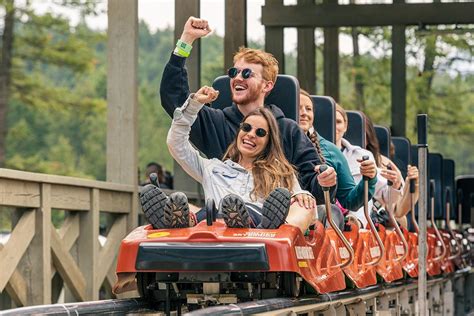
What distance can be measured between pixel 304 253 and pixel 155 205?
0.85 m

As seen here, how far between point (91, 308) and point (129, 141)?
213 inches

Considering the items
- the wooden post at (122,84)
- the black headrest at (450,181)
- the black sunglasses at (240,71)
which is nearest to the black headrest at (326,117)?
the wooden post at (122,84)

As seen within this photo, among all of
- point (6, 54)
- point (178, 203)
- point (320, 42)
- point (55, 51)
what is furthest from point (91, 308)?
point (55, 51)

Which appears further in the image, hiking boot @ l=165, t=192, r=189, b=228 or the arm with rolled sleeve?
the arm with rolled sleeve

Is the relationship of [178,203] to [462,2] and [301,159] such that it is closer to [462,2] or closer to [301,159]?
[301,159]

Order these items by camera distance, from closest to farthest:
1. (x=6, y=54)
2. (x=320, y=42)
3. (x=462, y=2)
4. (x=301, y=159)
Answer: (x=301, y=159) → (x=462, y=2) → (x=320, y=42) → (x=6, y=54)

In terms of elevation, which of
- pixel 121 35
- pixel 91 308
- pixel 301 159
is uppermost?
pixel 121 35

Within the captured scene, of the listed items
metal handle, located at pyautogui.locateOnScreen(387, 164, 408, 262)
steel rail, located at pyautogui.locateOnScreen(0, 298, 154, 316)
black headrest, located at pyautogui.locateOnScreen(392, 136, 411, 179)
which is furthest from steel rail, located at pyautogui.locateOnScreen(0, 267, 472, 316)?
black headrest, located at pyautogui.locateOnScreen(392, 136, 411, 179)

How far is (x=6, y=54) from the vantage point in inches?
1869

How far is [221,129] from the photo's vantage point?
9.77 m

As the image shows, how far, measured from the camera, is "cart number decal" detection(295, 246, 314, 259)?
8.45 metres

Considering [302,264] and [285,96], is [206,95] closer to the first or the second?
[302,264]

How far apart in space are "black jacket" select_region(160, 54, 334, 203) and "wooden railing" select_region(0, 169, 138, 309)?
1.33m

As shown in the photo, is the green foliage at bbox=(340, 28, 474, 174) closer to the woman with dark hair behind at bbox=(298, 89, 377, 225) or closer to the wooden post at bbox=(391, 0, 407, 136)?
the wooden post at bbox=(391, 0, 407, 136)
